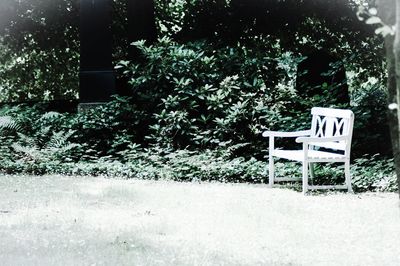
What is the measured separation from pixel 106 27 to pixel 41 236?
759 cm

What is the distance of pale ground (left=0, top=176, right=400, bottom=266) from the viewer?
4383mm

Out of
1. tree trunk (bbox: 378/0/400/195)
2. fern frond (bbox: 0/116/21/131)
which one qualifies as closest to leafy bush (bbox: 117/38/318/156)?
fern frond (bbox: 0/116/21/131)

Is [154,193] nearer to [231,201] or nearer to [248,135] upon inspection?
[231,201]

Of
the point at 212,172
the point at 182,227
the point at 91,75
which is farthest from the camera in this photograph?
the point at 91,75

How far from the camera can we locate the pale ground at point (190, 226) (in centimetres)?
438

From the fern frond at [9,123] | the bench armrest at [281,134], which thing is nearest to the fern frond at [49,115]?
the fern frond at [9,123]

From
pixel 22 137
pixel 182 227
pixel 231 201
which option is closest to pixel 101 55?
pixel 22 137

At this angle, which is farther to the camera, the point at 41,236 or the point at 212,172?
the point at 212,172

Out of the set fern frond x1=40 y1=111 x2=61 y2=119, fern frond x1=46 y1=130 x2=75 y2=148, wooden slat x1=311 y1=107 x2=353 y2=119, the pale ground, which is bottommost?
the pale ground

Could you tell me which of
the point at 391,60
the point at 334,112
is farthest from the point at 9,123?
the point at 391,60

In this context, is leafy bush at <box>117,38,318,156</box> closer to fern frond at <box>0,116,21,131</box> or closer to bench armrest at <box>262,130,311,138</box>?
bench armrest at <box>262,130,311,138</box>

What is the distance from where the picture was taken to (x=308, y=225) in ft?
18.0

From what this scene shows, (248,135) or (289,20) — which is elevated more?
(289,20)

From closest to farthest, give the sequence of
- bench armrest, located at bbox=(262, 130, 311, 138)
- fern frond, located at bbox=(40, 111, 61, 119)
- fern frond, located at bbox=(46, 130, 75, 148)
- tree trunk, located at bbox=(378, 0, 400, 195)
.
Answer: tree trunk, located at bbox=(378, 0, 400, 195) < bench armrest, located at bbox=(262, 130, 311, 138) < fern frond, located at bbox=(46, 130, 75, 148) < fern frond, located at bbox=(40, 111, 61, 119)
